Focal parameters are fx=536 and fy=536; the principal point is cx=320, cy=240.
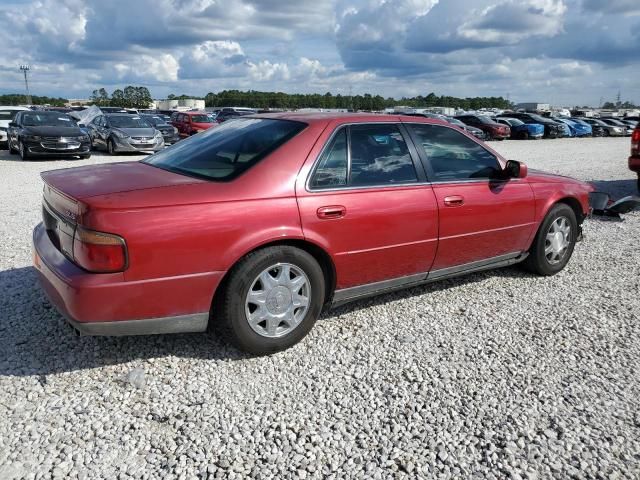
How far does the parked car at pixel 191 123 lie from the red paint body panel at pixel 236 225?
1934 cm

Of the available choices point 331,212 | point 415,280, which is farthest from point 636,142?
point 331,212

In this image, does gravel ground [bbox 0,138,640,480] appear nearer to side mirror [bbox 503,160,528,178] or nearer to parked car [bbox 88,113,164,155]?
side mirror [bbox 503,160,528,178]

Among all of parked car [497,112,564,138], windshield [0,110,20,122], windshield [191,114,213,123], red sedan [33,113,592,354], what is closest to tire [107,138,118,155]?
windshield [0,110,20,122]

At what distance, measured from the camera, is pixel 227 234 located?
314cm

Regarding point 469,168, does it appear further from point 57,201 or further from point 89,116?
point 89,116

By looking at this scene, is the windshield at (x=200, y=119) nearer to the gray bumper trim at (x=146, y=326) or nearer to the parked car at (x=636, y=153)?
the parked car at (x=636, y=153)

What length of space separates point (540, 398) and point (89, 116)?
2690 centimetres

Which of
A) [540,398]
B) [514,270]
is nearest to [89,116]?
[514,270]

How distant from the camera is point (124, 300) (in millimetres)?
2963

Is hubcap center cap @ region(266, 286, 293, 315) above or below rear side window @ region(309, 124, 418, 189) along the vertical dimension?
below

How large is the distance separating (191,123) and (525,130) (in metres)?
20.0

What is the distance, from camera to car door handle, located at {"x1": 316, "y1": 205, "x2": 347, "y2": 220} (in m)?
3.48

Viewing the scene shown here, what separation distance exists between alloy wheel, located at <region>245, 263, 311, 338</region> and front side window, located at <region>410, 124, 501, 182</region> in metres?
1.43

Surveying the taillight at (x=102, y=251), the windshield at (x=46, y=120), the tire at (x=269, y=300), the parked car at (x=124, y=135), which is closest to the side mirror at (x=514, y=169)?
the tire at (x=269, y=300)
